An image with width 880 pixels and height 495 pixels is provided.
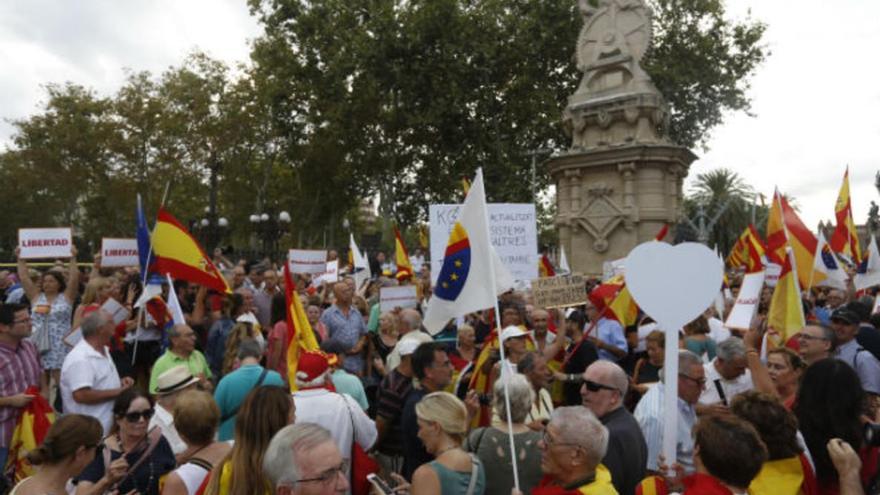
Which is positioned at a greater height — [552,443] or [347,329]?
[347,329]

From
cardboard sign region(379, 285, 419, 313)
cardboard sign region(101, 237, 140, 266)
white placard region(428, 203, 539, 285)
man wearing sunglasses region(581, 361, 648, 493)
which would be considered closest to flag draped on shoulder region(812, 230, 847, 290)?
white placard region(428, 203, 539, 285)

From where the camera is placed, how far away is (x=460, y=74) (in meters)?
28.2

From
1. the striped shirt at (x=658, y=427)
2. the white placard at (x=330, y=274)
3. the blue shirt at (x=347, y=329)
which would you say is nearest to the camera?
the striped shirt at (x=658, y=427)

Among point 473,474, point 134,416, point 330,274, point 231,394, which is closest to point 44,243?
point 330,274

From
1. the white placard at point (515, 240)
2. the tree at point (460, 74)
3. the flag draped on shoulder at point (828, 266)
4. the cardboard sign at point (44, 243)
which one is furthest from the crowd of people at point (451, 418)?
the tree at point (460, 74)

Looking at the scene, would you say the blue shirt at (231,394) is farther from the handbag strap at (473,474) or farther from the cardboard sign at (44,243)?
the cardboard sign at (44,243)

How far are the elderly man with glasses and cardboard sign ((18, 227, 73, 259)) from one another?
21.5 ft

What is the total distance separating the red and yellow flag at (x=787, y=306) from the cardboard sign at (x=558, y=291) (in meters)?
1.69

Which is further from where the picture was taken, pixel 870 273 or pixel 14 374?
pixel 870 273

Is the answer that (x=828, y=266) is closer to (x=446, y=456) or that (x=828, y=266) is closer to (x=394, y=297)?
(x=394, y=297)

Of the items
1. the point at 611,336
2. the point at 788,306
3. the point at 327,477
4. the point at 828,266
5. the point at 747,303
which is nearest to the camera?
the point at 327,477

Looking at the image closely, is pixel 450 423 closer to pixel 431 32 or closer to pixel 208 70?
pixel 431 32

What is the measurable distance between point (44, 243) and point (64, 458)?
579 cm

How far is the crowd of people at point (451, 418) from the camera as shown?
119 inches
